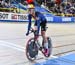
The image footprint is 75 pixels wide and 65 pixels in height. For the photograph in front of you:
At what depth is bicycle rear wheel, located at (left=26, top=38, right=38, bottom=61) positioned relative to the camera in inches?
340

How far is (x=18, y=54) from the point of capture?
9906 millimetres

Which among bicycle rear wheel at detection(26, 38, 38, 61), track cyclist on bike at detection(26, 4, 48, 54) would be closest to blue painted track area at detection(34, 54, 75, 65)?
bicycle rear wheel at detection(26, 38, 38, 61)

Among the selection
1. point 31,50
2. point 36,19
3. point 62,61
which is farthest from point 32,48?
point 62,61

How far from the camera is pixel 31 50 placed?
867 cm

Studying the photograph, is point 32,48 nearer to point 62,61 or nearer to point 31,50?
point 31,50

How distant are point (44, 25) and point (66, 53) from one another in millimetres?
2383

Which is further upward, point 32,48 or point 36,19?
point 36,19

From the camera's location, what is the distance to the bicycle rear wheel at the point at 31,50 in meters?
8.63

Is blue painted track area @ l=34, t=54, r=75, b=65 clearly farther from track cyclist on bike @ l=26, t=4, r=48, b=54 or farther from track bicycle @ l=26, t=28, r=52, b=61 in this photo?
Result: track cyclist on bike @ l=26, t=4, r=48, b=54

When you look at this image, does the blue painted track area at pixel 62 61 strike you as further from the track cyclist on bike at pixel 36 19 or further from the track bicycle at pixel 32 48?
the track cyclist on bike at pixel 36 19

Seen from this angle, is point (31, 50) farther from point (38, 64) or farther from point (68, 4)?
point (68, 4)

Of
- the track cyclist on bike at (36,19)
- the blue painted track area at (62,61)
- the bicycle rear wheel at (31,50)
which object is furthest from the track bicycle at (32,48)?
the blue painted track area at (62,61)

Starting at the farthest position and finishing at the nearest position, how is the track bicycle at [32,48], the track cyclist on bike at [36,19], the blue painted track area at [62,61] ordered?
the blue painted track area at [62,61] < the track bicycle at [32,48] < the track cyclist on bike at [36,19]

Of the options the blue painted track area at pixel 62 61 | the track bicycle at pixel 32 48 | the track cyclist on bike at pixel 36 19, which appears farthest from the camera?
the blue painted track area at pixel 62 61
